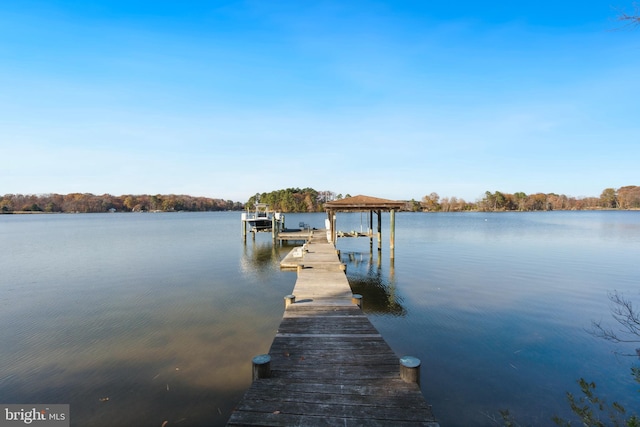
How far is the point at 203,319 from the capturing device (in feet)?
36.8

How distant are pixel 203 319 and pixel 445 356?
8183 millimetres

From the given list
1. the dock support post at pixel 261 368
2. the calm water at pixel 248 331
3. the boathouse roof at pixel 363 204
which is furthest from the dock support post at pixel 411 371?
the boathouse roof at pixel 363 204

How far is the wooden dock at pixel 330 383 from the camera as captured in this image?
3.85 metres

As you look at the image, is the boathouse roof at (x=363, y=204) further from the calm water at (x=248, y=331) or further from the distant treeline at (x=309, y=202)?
the distant treeline at (x=309, y=202)

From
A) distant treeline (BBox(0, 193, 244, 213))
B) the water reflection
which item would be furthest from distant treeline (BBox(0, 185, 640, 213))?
the water reflection

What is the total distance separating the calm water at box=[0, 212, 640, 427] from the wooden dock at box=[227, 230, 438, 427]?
1847 millimetres

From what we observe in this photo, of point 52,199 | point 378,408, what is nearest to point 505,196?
point 378,408

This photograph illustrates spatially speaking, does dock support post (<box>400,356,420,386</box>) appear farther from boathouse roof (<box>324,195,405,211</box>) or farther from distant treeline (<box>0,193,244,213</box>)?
distant treeline (<box>0,193,244,213</box>)

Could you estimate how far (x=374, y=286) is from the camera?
1569 centimetres

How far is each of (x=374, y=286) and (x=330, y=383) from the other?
11413 millimetres

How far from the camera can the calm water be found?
6473mm

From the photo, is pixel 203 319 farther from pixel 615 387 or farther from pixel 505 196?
pixel 505 196

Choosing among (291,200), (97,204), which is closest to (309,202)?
(291,200)

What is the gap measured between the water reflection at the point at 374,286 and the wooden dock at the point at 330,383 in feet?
16.2
